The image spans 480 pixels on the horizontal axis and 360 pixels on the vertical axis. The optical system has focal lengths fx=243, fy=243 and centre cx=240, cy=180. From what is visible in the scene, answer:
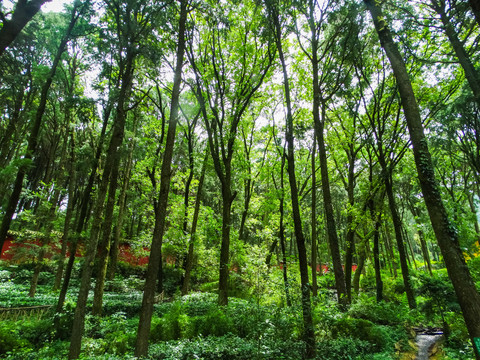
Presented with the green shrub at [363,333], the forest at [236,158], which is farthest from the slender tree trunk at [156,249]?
the green shrub at [363,333]

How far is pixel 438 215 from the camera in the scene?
5270mm

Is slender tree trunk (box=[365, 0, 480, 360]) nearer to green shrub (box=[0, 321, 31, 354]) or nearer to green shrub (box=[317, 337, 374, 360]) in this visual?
green shrub (box=[317, 337, 374, 360])

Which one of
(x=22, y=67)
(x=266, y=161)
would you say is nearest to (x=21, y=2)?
(x=22, y=67)

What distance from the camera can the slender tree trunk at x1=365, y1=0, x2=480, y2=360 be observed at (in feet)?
15.5

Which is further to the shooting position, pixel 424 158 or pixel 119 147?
pixel 119 147

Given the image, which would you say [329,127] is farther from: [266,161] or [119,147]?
[119,147]

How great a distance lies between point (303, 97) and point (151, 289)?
13864 millimetres

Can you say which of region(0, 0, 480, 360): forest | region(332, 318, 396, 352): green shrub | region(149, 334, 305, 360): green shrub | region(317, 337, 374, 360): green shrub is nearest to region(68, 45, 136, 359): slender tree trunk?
region(0, 0, 480, 360): forest

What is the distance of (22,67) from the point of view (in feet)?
36.9

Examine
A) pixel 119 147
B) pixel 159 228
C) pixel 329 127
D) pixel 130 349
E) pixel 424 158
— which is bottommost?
pixel 130 349

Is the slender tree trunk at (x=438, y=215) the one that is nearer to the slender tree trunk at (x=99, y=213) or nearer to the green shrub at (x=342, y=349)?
the green shrub at (x=342, y=349)

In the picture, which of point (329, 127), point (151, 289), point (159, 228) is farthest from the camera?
point (329, 127)

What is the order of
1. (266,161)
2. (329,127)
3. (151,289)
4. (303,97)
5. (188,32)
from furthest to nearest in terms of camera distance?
1. (266,161)
2. (329,127)
3. (303,97)
4. (188,32)
5. (151,289)

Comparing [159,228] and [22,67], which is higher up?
[22,67]
